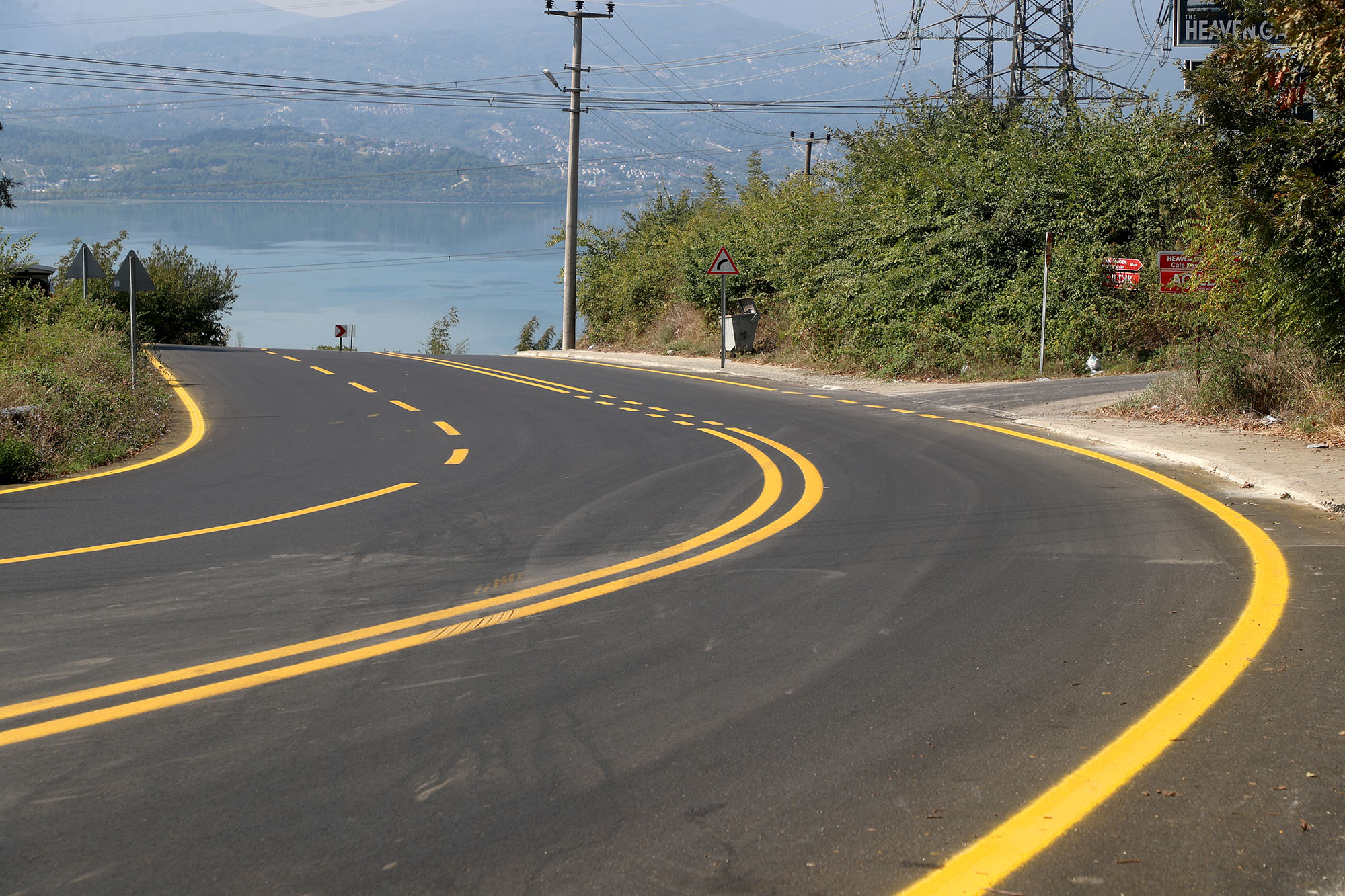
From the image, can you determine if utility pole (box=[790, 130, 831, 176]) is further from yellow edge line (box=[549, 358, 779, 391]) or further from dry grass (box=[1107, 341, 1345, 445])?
dry grass (box=[1107, 341, 1345, 445])

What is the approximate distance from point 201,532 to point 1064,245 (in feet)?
58.6

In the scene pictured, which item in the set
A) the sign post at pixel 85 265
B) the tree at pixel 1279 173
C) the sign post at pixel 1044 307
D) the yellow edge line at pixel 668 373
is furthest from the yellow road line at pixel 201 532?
the sign post at pixel 1044 307

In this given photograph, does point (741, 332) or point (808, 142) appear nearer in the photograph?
point (741, 332)

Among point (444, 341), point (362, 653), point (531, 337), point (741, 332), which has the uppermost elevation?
point (741, 332)

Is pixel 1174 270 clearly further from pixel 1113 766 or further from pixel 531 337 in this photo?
pixel 531 337

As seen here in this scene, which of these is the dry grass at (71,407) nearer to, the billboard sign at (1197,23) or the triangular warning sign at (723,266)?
the triangular warning sign at (723,266)

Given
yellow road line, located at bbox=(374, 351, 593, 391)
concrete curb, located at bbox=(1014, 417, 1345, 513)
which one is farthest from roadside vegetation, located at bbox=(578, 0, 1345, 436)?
yellow road line, located at bbox=(374, 351, 593, 391)

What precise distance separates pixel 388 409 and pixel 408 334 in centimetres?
10559

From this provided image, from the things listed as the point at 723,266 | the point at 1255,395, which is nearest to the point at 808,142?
the point at 723,266

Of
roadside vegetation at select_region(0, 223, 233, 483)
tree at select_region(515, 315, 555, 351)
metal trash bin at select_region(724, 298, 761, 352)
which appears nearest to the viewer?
roadside vegetation at select_region(0, 223, 233, 483)

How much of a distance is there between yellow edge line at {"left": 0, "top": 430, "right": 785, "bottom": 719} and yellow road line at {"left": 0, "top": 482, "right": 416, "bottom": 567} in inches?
115

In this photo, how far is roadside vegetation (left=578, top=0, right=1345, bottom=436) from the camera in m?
11.5

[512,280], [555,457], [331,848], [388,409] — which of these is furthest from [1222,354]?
[512,280]

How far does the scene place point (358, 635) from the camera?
5730mm
